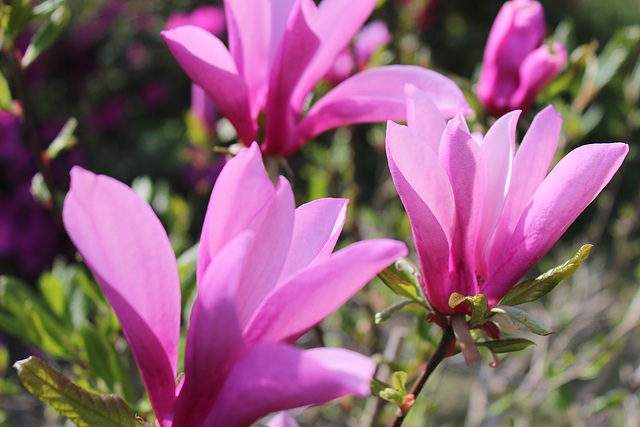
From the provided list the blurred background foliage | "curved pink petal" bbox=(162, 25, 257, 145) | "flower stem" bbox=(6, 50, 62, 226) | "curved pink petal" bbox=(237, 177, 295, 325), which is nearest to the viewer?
"curved pink petal" bbox=(237, 177, 295, 325)

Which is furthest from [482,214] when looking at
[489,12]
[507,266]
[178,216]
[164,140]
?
[489,12]

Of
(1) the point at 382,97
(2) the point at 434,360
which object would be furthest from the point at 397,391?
(1) the point at 382,97

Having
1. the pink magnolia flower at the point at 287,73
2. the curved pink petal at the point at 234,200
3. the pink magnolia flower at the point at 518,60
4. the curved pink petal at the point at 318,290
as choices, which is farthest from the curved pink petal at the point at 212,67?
the pink magnolia flower at the point at 518,60

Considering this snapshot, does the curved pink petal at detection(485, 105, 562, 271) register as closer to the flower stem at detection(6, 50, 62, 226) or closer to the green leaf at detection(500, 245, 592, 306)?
the green leaf at detection(500, 245, 592, 306)

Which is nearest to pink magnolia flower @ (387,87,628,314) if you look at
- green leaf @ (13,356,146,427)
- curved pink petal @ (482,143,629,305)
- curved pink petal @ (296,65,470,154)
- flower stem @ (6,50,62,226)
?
curved pink petal @ (482,143,629,305)

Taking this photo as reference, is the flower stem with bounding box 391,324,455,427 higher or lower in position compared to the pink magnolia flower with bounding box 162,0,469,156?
lower

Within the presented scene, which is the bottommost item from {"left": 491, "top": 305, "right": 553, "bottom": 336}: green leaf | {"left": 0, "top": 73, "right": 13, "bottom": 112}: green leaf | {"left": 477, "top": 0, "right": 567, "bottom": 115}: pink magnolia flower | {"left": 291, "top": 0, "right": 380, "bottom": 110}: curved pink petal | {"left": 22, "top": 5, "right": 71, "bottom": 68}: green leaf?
{"left": 491, "top": 305, "right": 553, "bottom": 336}: green leaf
